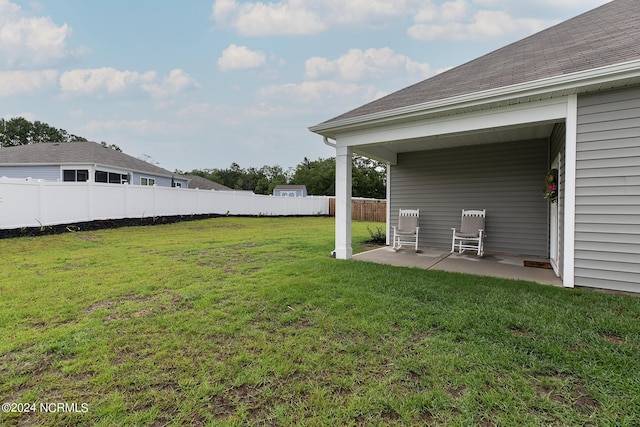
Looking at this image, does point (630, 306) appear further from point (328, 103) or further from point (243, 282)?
point (328, 103)

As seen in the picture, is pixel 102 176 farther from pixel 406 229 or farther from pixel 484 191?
pixel 484 191

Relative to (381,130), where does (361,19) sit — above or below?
above

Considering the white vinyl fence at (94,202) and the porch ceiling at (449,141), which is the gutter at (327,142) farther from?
the white vinyl fence at (94,202)

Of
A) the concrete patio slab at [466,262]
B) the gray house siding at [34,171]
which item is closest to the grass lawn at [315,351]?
the concrete patio slab at [466,262]

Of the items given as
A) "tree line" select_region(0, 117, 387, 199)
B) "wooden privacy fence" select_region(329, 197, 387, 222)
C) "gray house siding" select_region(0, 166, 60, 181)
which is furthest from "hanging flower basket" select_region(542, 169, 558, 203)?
"tree line" select_region(0, 117, 387, 199)

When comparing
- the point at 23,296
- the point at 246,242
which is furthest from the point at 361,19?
the point at 23,296

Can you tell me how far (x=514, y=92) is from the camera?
12.4 feet

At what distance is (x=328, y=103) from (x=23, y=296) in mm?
16601

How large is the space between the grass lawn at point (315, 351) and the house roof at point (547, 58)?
277cm

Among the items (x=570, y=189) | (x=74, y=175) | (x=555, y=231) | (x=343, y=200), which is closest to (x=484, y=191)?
(x=555, y=231)

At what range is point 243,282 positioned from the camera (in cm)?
394

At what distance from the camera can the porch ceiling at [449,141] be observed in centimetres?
529

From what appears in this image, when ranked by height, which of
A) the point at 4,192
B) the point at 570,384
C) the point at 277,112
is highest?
the point at 277,112

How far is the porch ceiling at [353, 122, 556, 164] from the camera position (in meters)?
5.29
